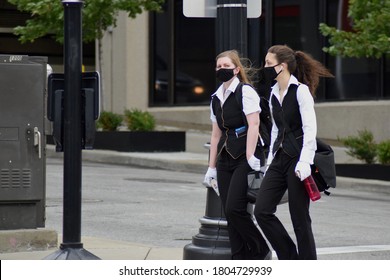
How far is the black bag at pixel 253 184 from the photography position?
9.06 m

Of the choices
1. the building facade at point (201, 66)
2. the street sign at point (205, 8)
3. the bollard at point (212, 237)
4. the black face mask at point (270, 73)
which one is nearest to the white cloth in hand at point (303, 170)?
the black face mask at point (270, 73)

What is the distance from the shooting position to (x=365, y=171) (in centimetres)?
2080

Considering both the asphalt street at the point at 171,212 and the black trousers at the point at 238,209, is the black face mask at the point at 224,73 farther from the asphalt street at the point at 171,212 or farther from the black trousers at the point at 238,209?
the asphalt street at the point at 171,212

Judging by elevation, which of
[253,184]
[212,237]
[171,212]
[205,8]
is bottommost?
[171,212]

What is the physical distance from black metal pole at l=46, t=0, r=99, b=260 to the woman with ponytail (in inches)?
59.7

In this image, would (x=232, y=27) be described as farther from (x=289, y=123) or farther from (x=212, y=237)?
(x=212, y=237)

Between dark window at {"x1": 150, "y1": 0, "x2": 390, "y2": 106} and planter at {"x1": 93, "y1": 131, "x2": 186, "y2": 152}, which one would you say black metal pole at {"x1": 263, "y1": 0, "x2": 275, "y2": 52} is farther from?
planter at {"x1": 93, "y1": 131, "x2": 186, "y2": 152}

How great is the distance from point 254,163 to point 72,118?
1.53 meters

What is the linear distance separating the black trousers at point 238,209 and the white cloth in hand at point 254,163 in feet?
0.20

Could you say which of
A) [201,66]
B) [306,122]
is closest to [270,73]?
[306,122]

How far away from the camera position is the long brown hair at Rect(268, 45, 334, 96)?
29.2 ft

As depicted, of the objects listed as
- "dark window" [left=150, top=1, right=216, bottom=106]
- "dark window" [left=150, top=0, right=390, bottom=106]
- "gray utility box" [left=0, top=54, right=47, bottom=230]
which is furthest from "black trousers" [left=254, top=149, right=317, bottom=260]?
"dark window" [left=150, top=1, right=216, bottom=106]
